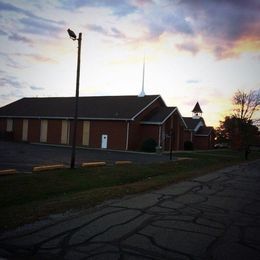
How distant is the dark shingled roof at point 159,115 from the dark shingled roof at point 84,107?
1.51 m

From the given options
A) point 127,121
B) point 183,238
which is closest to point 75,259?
point 183,238

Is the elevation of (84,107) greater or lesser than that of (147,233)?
greater

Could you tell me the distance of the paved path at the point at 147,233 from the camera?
650 cm

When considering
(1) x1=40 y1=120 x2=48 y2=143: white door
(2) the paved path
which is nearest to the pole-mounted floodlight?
(2) the paved path

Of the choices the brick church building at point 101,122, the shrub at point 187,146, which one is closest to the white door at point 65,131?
the brick church building at point 101,122

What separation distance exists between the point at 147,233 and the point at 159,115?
3977 cm

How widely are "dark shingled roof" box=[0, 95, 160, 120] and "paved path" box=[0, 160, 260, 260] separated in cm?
3344

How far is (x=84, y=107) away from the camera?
51.5 m

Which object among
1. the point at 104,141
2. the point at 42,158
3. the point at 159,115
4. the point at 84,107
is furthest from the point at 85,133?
the point at 42,158

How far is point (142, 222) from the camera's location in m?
8.67

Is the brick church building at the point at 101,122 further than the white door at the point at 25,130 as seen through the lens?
No

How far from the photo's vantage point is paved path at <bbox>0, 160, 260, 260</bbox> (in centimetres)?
650

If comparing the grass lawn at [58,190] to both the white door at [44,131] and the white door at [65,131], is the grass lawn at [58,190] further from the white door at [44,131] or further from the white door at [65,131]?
the white door at [44,131]

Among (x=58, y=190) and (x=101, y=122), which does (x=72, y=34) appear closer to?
(x=58, y=190)
